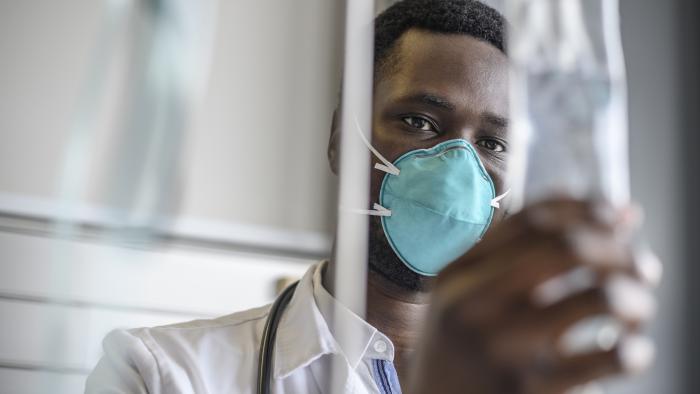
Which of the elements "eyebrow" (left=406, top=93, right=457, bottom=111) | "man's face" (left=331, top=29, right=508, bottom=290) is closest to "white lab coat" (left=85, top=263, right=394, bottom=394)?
"man's face" (left=331, top=29, right=508, bottom=290)

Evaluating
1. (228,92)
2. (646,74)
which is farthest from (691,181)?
(228,92)

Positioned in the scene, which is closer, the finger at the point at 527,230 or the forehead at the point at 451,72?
the finger at the point at 527,230

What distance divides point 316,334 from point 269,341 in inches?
3.3

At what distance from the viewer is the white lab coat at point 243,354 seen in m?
1.19

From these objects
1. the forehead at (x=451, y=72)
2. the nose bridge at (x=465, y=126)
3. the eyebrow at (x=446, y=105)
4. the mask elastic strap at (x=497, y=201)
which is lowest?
the mask elastic strap at (x=497, y=201)

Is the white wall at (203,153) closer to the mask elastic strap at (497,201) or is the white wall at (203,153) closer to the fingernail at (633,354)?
the mask elastic strap at (497,201)

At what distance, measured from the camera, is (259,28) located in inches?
→ 47.5

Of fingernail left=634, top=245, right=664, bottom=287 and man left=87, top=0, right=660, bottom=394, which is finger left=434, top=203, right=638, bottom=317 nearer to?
fingernail left=634, top=245, right=664, bottom=287

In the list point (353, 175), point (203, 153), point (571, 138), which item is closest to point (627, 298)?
point (571, 138)

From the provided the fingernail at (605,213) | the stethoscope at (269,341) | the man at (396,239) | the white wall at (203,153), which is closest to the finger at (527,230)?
the fingernail at (605,213)

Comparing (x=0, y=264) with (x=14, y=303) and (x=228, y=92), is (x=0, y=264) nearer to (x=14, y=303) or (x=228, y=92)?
(x=14, y=303)

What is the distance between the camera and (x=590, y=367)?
1.82 feet

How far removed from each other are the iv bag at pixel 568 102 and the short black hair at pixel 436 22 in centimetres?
69

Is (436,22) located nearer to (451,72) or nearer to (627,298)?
(451,72)
